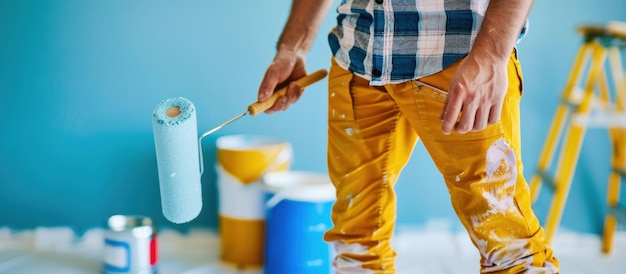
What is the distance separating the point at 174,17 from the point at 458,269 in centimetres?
128

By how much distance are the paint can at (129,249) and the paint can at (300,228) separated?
391 millimetres

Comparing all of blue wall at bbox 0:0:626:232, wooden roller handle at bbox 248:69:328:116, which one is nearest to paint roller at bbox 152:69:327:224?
wooden roller handle at bbox 248:69:328:116

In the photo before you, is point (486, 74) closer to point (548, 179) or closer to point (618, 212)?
point (548, 179)

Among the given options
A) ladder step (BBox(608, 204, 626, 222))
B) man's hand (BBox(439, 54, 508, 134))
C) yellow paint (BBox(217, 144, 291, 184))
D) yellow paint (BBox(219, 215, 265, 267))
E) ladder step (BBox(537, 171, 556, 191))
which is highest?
man's hand (BBox(439, 54, 508, 134))

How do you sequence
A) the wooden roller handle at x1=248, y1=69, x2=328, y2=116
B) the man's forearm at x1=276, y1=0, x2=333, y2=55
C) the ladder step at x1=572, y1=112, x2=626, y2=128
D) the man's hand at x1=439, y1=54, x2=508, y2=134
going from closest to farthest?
1. the man's hand at x1=439, y1=54, x2=508, y2=134
2. the wooden roller handle at x1=248, y1=69, x2=328, y2=116
3. the man's forearm at x1=276, y1=0, x2=333, y2=55
4. the ladder step at x1=572, y1=112, x2=626, y2=128

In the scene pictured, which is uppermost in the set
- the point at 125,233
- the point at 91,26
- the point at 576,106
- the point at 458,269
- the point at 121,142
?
the point at 91,26

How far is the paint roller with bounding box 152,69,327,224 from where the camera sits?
1136 millimetres

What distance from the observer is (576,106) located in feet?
7.32

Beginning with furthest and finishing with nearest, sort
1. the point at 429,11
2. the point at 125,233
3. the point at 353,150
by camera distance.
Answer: the point at 125,233, the point at 353,150, the point at 429,11

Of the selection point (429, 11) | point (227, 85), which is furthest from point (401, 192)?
point (429, 11)

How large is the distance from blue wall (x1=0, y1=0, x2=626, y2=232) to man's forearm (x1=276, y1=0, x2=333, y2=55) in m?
0.88

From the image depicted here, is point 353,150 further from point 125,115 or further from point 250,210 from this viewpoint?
point 125,115

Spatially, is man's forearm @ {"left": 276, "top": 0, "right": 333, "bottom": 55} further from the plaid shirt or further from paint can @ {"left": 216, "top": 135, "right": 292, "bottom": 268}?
paint can @ {"left": 216, "top": 135, "right": 292, "bottom": 268}

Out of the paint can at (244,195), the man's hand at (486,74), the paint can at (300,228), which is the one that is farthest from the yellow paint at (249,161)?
the man's hand at (486,74)
